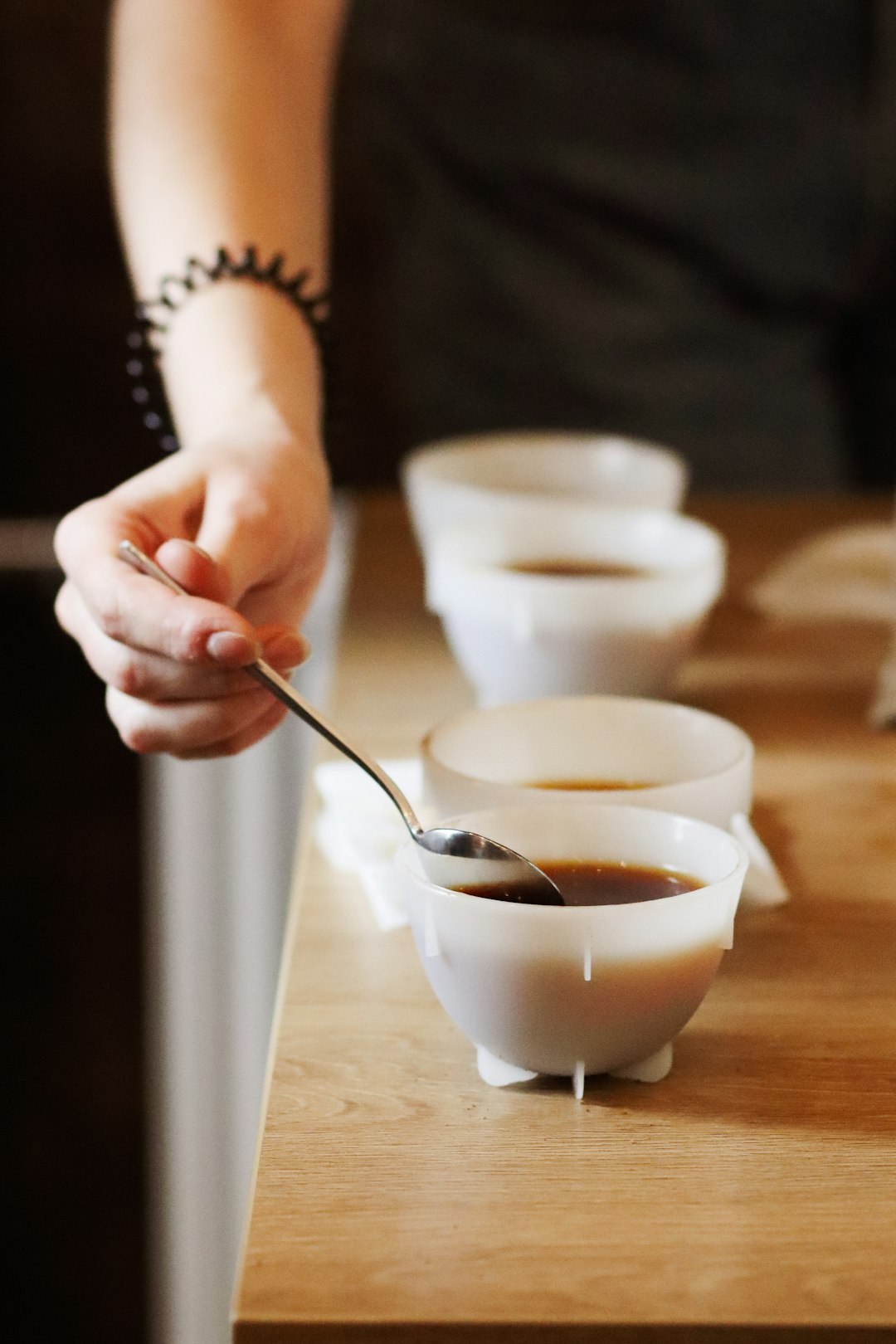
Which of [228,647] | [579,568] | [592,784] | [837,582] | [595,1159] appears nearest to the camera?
[595,1159]

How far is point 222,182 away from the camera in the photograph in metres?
1.03

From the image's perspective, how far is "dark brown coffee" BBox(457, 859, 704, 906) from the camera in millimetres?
617

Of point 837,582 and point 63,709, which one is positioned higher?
point 837,582

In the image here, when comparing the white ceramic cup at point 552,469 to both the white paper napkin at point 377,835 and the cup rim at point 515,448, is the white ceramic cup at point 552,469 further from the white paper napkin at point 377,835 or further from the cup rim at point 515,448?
the white paper napkin at point 377,835

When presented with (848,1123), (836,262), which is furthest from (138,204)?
(836,262)

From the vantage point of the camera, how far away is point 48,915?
257 cm

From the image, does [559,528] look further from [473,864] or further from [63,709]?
[63,709]

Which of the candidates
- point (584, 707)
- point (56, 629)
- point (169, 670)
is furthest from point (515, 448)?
point (56, 629)

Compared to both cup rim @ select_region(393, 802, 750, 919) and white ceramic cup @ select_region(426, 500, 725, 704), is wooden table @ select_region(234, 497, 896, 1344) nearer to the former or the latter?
cup rim @ select_region(393, 802, 750, 919)

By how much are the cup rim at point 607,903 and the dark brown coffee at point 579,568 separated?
412 mm

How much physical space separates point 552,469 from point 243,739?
2.13 ft

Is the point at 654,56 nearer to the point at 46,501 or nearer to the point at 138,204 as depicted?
the point at 138,204

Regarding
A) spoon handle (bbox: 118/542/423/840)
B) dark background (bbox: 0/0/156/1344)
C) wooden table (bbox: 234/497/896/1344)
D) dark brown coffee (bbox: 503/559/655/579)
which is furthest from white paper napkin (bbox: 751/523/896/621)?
dark background (bbox: 0/0/156/1344)

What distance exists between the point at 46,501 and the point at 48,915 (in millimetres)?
A: 781
